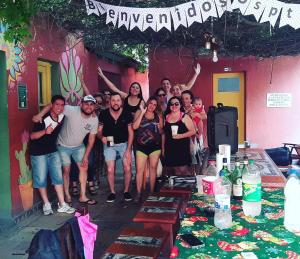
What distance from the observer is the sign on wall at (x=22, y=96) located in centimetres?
516

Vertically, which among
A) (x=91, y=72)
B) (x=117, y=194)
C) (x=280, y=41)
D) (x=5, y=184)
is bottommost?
(x=117, y=194)

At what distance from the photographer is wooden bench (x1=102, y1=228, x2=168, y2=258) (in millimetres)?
2337

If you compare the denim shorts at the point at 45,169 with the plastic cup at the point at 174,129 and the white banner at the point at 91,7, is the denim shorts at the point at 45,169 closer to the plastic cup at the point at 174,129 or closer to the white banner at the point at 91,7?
the plastic cup at the point at 174,129

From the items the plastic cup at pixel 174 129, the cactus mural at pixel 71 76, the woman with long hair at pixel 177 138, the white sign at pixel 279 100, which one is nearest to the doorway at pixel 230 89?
the white sign at pixel 279 100

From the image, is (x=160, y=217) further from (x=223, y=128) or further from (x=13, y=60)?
(x=13, y=60)

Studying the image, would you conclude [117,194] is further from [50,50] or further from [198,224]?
[198,224]

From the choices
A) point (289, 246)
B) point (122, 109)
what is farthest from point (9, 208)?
point (289, 246)

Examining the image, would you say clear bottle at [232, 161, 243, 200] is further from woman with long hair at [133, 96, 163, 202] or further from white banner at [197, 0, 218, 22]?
woman with long hair at [133, 96, 163, 202]

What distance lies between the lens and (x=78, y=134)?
5.75m

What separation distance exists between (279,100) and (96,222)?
659 centimetres

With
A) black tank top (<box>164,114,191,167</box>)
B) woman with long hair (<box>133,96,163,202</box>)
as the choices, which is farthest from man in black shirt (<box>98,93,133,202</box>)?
black tank top (<box>164,114,191,167</box>)

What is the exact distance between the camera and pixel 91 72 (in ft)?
28.0

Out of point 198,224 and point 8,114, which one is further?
point 8,114

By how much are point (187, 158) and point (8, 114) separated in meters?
2.63
